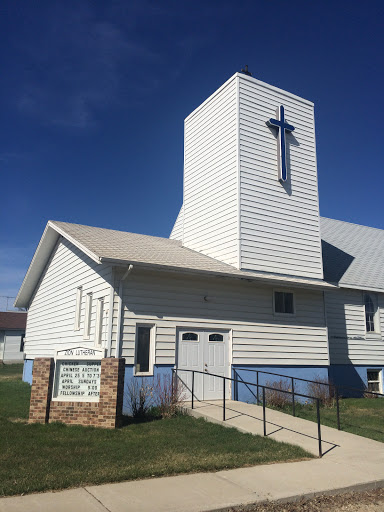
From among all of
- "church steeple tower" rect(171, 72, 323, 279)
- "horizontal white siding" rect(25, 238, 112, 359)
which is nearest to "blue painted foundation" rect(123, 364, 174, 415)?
"horizontal white siding" rect(25, 238, 112, 359)

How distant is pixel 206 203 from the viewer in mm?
16516

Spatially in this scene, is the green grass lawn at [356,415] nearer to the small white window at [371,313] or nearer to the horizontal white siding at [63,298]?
the small white window at [371,313]

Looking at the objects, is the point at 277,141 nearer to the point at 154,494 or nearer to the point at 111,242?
the point at 111,242

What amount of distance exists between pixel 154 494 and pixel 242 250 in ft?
31.8

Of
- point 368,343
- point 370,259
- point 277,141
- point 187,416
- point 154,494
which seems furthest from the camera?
point 370,259

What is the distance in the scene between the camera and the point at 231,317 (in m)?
13.6

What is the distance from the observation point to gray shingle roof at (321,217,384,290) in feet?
60.3

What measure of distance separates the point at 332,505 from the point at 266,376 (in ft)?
27.1

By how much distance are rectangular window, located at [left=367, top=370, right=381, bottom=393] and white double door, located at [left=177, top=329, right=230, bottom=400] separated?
780 cm

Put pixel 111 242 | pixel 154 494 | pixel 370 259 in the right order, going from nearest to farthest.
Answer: pixel 154 494 → pixel 111 242 → pixel 370 259

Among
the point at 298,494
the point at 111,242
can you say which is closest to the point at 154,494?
the point at 298,494

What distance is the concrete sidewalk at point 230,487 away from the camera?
5180 mm

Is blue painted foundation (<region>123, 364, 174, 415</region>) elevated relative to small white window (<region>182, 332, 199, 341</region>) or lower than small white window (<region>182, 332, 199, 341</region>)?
lower

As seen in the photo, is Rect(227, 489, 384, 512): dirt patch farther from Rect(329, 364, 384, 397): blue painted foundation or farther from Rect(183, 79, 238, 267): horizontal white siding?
Rect(329, 364, 384, 397): blue painted foundation
